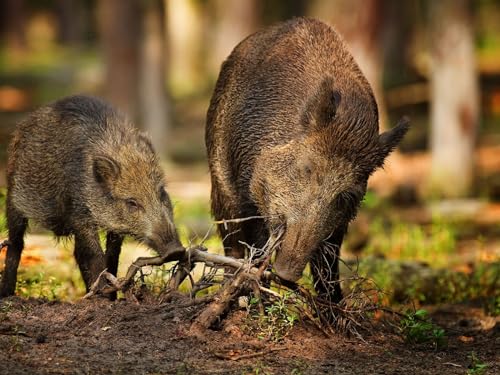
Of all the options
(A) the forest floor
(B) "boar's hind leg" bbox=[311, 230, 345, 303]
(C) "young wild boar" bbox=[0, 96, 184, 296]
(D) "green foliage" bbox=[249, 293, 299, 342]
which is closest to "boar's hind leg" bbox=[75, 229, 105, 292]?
(C) "young wild boar" bbox=[0, 96, 184, 296]

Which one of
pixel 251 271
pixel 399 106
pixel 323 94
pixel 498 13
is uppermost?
pixel 498 13

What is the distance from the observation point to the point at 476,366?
18.2 feet

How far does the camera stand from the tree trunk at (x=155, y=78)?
19.7m

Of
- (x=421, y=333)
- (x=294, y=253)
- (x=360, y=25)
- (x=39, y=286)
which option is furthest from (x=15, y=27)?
(x=294, y=253)

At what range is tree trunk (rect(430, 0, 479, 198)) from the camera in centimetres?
1505

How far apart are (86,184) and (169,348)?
6.08 feet

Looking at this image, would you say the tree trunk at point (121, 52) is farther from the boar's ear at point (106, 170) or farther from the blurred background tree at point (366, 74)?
the boar's ear at point (106, 170)

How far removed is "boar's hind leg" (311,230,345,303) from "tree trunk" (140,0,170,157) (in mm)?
13088

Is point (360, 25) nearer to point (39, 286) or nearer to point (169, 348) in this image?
point (39, 286)

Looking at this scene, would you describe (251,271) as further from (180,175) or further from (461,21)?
(180,175)

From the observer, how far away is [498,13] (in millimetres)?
44500

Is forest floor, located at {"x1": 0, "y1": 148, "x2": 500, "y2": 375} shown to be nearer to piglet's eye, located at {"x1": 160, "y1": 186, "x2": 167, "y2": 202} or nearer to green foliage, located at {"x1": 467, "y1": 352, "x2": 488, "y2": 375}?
green foliage, located at {"x1": 467, "y1": 352, "x2": 488, "y2": 375}

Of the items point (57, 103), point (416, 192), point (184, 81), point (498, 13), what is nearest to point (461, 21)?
point (416, 192)

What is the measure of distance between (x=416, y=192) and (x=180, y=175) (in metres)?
4.69
